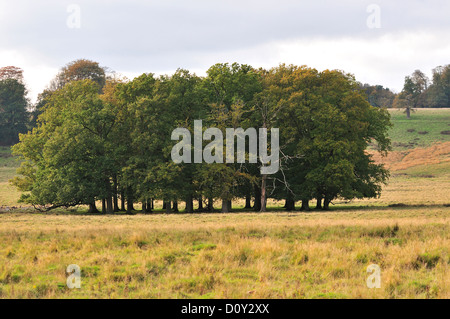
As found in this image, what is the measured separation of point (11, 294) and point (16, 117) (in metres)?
107

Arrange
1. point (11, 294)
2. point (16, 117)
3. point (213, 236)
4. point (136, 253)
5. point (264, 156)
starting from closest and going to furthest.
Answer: point (11, 294) < point (136, 253) < point (213, 236) < point (264, 156) < point (16, 117)

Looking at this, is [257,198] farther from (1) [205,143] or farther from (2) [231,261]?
(2) [231,261]

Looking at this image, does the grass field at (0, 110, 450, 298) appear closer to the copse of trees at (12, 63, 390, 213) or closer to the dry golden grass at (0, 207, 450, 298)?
the dry golden grass at (0, 207, 450, 298)

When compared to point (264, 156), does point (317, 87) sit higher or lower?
higher

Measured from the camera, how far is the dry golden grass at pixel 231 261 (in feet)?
38.4

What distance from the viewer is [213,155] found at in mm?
44156

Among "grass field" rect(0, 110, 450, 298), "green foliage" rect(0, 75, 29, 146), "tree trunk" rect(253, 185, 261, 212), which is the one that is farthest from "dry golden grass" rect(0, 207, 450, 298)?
"green foliage" rect(0, 75, 29, 146)

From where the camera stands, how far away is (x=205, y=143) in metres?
45.0

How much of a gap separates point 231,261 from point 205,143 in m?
30.8

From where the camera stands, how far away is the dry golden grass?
1170 centimetres

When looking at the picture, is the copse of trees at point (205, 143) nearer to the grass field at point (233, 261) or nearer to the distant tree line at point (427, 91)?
the grass field at point (233, 261)

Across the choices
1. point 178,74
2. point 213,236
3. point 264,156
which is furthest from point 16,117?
point 213,236

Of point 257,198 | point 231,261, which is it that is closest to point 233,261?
point 231,261
